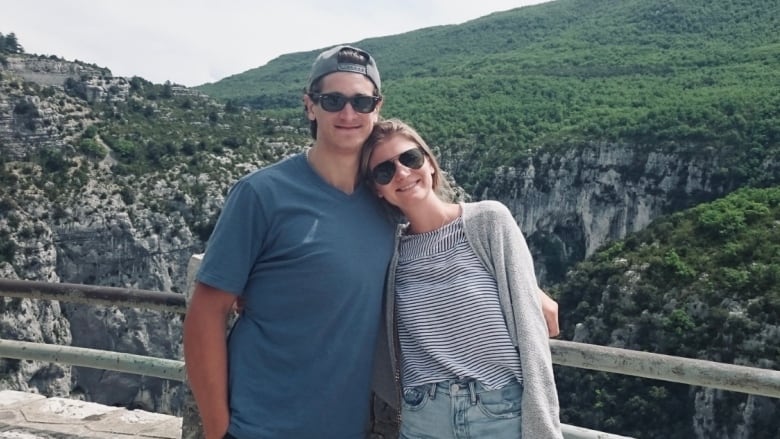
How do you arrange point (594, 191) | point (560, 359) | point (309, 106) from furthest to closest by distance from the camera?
point (594, 191) → point (560, 359) → point (309, 106)

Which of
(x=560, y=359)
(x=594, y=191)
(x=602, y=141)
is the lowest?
(x=594, y=191)

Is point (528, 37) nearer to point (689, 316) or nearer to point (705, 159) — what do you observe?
point (705, 159)

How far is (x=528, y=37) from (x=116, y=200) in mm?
90053

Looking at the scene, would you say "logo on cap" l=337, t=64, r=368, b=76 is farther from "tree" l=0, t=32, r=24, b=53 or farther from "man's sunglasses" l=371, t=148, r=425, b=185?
"tree" l=0, t=32, r=24, b=53

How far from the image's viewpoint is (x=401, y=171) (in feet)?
9.10

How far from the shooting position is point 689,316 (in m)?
32.3

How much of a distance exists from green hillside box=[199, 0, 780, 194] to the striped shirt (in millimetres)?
53236

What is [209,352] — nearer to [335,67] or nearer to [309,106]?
[309,106]

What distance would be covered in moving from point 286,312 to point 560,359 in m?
1.37

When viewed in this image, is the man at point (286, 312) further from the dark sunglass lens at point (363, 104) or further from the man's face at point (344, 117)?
the dark sunglass lens at point (363, 104)

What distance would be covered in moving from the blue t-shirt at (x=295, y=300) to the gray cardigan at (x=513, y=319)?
0.13m

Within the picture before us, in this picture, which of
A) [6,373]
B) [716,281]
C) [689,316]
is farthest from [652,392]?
[6,373]

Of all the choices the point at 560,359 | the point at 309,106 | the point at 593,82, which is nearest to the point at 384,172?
the point at 309,106

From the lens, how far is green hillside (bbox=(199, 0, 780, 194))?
5888cm
